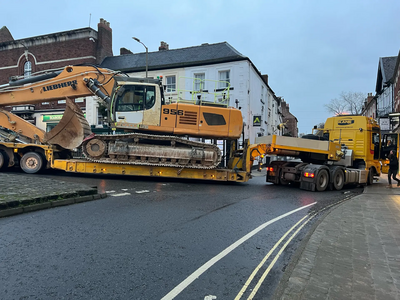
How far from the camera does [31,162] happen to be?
11812mm

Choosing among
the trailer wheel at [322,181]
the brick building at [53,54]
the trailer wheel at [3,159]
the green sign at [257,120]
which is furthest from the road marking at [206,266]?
the brick building at [53,54]

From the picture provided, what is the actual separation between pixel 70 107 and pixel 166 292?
33.5ft

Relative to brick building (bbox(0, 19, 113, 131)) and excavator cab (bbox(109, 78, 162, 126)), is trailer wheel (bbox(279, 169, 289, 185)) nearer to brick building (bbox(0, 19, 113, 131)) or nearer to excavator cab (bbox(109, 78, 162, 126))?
excavator cab (bbox(109, 78, 162, 126))

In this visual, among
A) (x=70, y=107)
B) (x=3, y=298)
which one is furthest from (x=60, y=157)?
(x=3, y=298)

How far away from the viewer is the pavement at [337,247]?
10.6 feet

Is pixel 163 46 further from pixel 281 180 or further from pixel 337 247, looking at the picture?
pixel 337 247

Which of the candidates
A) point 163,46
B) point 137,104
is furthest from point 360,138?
point 163,46

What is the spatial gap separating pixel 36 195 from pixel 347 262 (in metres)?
6.27

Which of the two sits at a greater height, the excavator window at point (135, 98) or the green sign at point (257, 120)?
the green sign at point (257, 120)

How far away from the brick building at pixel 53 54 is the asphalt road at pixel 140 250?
23586mm

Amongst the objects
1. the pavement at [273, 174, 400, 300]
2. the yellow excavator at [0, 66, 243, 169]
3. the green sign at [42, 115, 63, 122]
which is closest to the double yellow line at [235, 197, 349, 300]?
the pavement at [273, 174, 400, 300]

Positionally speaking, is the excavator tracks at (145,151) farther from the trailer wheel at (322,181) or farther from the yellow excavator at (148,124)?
the trailer wheel at (322,181)

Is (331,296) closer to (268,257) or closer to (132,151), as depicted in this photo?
(268,257)

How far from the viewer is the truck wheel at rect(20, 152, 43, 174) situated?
1173 cm
